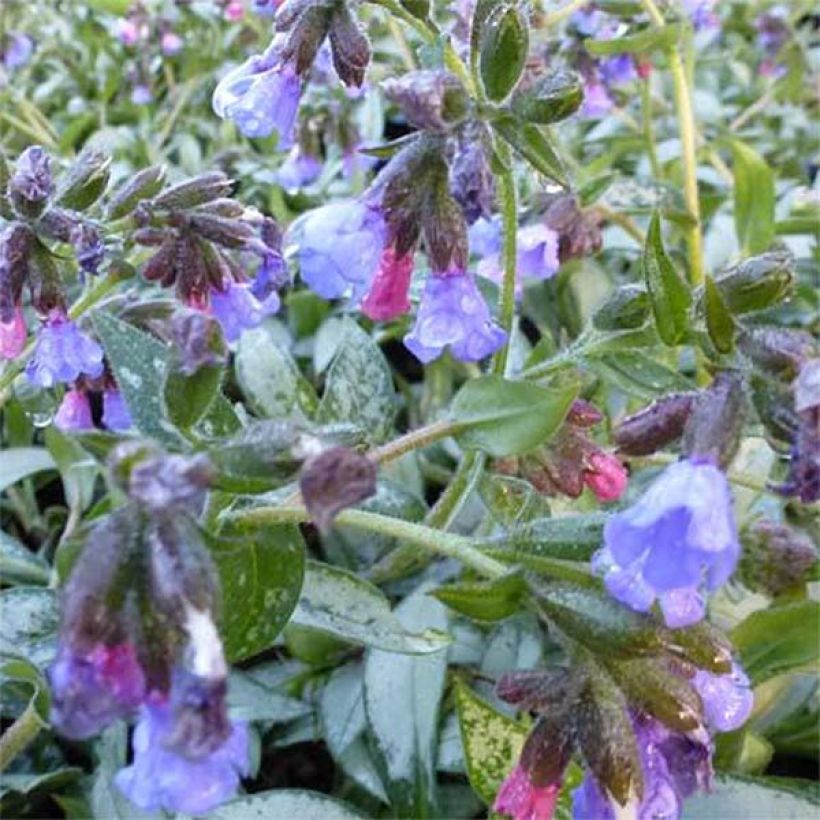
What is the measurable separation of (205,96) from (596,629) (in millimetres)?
2098

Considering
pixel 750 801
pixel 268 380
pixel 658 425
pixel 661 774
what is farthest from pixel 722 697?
pixel 268 380

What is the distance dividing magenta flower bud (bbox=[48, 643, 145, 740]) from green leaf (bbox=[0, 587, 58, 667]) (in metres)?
0.35

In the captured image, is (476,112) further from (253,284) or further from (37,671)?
(37,671)

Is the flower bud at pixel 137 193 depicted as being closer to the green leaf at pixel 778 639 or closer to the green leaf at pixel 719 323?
the green leaf at pixel 719 323

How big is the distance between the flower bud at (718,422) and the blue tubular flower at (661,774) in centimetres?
16

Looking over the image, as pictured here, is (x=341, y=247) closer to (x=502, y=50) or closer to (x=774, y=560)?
A: (x=502, y=50)

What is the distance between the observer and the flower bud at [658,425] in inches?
34.1

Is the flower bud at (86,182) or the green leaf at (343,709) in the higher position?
the flower bud at (86,182)

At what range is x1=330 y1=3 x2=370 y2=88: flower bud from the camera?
1033 millimetres

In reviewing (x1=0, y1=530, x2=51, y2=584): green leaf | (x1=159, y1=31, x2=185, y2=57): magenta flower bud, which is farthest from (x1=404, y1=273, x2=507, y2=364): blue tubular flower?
(x1=159, y1=31, x2=185, y2=57): magenta flower bud

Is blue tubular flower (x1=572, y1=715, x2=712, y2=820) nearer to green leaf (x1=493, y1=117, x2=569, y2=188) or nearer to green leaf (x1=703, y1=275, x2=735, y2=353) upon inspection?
green leaf (x1=703, y1=275, x2=735, y2=353)

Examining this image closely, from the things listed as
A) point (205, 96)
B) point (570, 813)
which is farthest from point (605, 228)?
point (570, 813)

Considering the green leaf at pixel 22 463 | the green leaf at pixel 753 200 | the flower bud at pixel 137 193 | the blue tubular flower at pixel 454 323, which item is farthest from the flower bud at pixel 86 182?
the green leaf at pixel 753 200

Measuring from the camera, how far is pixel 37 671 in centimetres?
96
